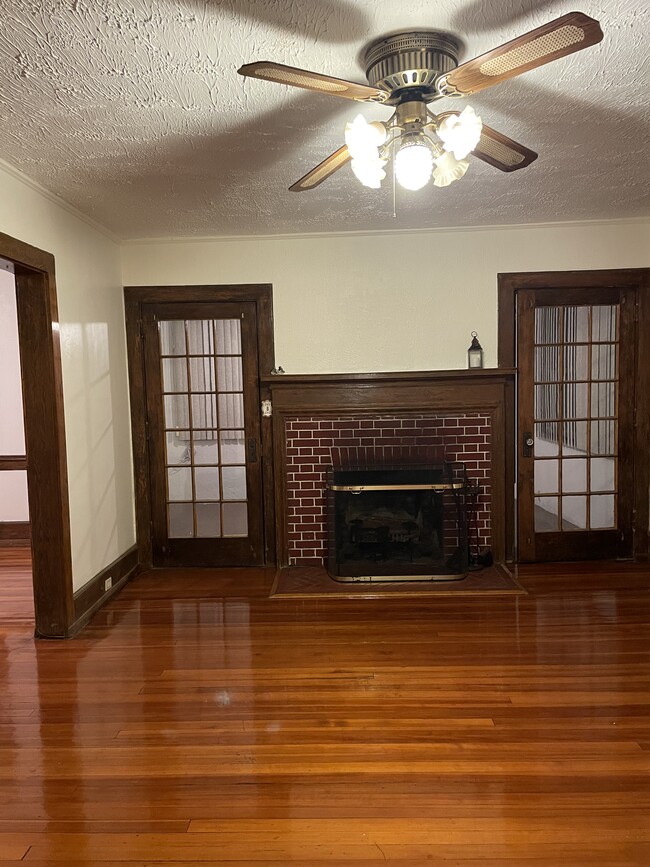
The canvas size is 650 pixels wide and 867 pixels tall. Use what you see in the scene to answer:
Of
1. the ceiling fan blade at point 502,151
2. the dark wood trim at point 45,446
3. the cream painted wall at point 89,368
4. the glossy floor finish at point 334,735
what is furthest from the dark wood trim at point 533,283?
the dark wood trim at point 45,446

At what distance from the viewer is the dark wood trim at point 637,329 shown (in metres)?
4.34

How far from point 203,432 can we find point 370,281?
5.53 ft

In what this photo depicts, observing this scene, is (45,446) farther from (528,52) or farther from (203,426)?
(528,52)

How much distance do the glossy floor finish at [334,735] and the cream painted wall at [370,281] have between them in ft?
5.95

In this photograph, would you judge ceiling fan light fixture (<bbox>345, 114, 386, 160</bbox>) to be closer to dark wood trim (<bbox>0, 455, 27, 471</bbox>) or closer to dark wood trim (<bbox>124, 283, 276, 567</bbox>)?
dark wood trim (<bbox>124, 283, 276, 567</bbox>)

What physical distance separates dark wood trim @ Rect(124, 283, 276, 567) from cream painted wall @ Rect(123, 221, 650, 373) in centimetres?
7

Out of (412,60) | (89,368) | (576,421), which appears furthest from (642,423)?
(89,368)

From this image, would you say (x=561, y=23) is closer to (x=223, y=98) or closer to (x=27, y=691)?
(x=223, y=98)

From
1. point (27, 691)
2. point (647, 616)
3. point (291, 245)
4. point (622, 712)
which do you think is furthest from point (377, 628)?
point (291, 245)

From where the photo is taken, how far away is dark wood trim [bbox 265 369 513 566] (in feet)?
14.3

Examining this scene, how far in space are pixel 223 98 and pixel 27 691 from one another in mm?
2736

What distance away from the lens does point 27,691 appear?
2832 mm

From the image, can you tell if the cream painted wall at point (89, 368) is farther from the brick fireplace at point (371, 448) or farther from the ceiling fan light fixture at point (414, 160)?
the ceiling fan light fixture at point (414, 160)

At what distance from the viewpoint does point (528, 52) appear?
1567mm
